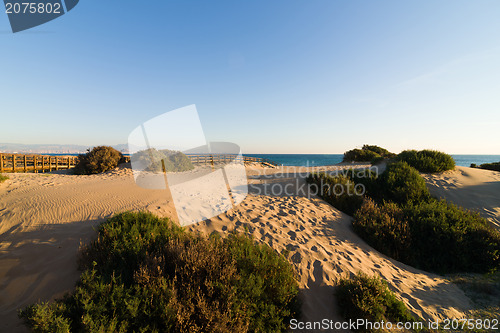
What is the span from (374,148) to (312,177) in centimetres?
2074

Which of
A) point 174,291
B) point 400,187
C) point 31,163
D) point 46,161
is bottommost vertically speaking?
point 174,291

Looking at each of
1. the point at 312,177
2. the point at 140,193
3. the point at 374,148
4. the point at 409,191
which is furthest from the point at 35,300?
the point at 374,148

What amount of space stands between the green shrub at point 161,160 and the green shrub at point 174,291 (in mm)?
13867

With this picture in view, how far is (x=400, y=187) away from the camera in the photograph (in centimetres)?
897

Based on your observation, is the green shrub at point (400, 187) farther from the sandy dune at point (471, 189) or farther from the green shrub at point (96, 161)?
the green shrub at point (96, 161)

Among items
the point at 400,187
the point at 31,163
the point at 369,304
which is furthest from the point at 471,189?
the point at 31,163

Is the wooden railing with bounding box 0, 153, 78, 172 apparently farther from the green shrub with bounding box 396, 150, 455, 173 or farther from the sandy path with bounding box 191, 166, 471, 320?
the green shrub with bounding box 396, 150, 455, 173

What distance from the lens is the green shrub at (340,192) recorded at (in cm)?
848

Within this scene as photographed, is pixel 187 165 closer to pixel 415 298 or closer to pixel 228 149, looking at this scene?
pixel 228 149

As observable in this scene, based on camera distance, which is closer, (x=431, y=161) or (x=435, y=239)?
(x=435, y=239)

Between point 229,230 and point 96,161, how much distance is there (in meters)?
17.7

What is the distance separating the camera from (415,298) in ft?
12.4

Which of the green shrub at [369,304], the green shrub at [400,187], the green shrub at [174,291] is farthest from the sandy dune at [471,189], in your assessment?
A: the green shrub at [174,291]

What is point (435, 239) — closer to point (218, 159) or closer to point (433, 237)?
point (433, 237)
